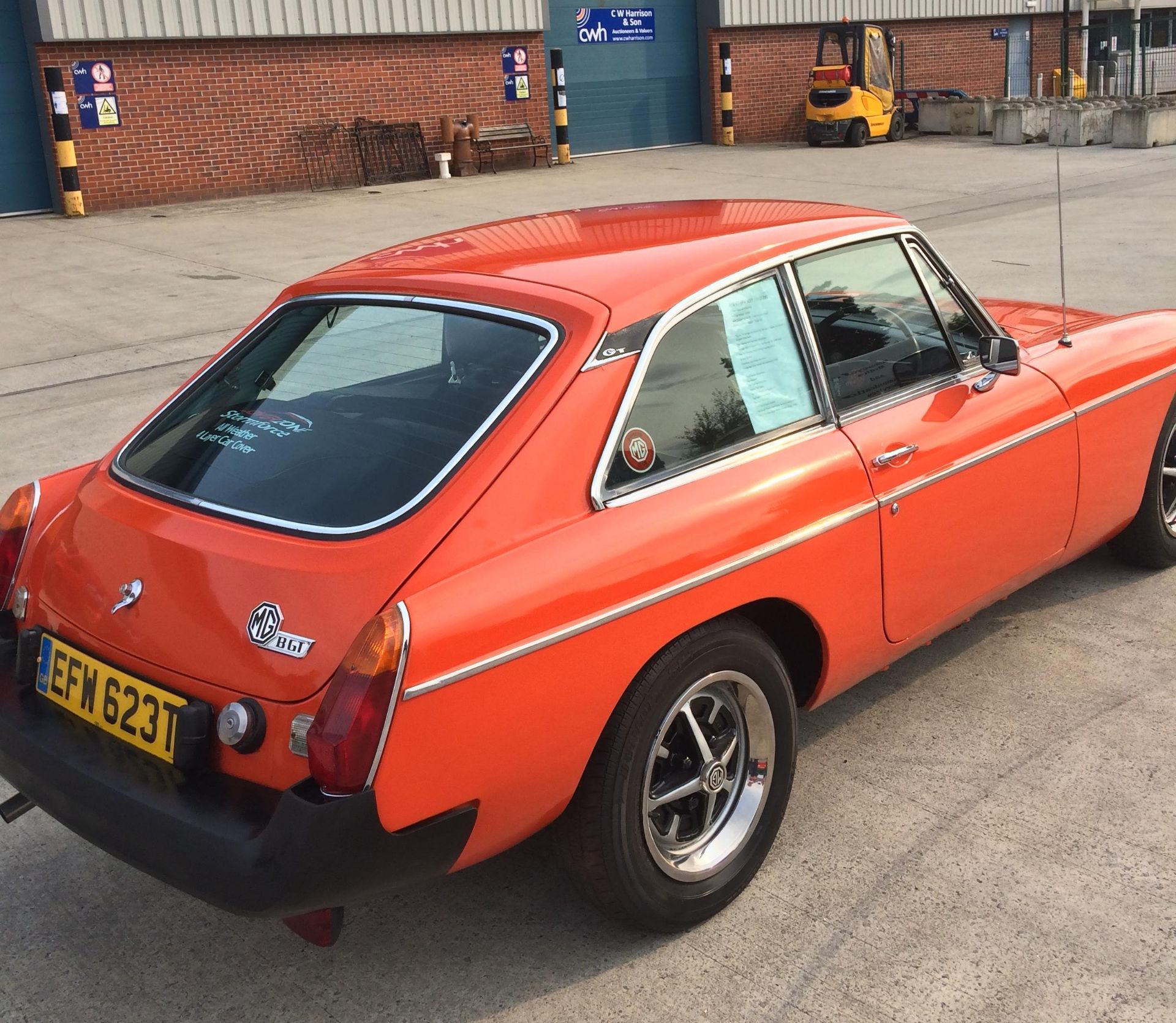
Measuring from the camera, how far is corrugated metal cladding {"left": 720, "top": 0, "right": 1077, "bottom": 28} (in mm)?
26031

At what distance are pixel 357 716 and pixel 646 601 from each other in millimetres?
698

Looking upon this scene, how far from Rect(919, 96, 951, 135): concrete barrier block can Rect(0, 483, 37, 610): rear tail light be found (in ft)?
89.2

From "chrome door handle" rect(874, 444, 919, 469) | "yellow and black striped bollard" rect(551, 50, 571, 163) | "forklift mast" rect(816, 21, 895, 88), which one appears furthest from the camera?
"forklift mast" rect(816, 21, 895, 88)

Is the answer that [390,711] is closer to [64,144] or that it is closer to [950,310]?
[950,310]

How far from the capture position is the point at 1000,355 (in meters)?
3.81

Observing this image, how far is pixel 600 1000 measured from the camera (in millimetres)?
2814

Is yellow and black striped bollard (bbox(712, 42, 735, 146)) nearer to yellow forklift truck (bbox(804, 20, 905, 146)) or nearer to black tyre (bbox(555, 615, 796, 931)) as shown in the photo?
yellow forklift truck (bbox(804, 20, 905, 146))

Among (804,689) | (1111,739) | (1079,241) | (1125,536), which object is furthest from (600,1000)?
(1079,241)

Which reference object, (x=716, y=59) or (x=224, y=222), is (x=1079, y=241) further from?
(x=716, y=59)

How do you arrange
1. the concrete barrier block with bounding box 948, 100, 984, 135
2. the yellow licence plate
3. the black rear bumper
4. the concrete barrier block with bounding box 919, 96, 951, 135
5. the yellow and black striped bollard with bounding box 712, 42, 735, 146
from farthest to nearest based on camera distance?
1. the concrete barrier block with bounding box 919, 96, 951, 135
2. the concrete barrier block with bounding box 948, 100, 984, 135
3. the yellow and black striped bollard with bounding box 712, 42, 735, 146
4. the yellow licence plate
5. the black rear bumper

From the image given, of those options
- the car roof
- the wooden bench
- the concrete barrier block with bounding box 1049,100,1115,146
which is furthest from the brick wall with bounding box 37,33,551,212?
the car roof

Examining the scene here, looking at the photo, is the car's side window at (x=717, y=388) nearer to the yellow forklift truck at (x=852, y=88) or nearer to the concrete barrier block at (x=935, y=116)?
the yellow forklift truck at (x=852, y=88)

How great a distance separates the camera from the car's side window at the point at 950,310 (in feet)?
12.8

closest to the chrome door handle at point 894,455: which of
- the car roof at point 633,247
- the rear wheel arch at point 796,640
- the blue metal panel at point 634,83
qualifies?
the rear wheel arch at point 796,640
